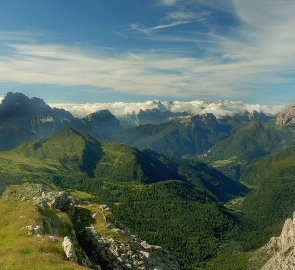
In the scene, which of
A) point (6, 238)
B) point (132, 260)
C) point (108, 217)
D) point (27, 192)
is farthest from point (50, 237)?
point (27, 192)

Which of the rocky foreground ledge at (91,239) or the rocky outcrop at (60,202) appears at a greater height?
the rocky outcrop at (60,202)

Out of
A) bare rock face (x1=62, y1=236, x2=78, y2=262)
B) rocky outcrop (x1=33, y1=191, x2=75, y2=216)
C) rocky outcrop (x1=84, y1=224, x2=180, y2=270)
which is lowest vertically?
rocky outcrop (x1=84, y1=224, x2=180, y2=270)

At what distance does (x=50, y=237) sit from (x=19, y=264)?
13254 millimetres

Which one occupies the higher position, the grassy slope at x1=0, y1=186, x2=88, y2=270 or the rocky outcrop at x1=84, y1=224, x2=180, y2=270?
the grassy slope at x1=0, y1=186, x2=88, y2=270

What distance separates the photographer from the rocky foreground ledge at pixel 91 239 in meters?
94.4

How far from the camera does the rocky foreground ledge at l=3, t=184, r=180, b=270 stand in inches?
3716

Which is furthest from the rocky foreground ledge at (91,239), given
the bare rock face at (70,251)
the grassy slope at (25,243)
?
the grassy slope at (25,243)

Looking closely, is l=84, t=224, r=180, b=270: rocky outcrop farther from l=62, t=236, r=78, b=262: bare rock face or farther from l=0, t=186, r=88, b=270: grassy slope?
l=62, t=236, r=78, b=262: bare rock face

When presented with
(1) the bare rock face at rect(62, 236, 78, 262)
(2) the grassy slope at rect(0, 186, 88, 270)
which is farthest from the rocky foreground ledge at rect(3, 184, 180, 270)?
(2) the grassy slope at rect(0, 186, 88, 270)

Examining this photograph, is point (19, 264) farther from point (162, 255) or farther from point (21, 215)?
point (162, 255)

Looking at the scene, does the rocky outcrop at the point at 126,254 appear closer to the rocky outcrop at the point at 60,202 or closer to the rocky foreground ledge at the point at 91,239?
the rocky foreground ledge at the point at 91,239

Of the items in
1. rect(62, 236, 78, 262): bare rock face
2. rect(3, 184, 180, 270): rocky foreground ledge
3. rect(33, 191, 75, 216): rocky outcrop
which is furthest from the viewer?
rect(33, 191, 75, 216): rocky outcrop

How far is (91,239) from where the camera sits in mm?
108062

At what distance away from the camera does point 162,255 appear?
374 feet
